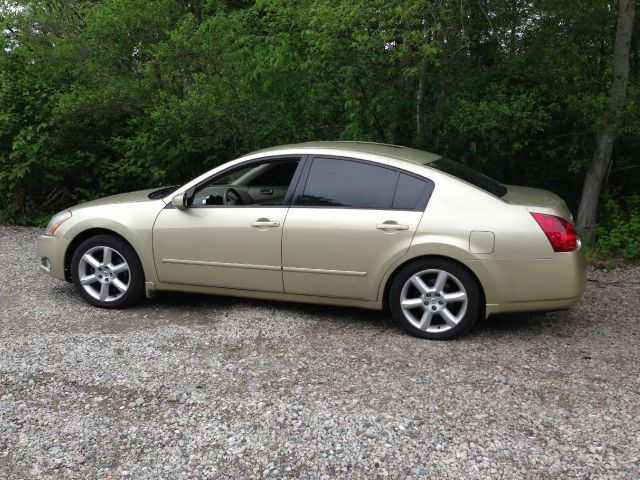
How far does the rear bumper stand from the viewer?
496 cm

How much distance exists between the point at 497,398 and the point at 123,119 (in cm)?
824

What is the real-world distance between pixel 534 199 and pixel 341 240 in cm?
155

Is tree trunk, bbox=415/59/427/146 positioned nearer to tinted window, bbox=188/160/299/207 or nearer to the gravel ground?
tinted window, bbox=188/160/299/207

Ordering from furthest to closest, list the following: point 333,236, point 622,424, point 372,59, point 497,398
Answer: point 372,59 → point 333,236 → point 497,398 → point 622,424

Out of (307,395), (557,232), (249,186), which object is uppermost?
(249,186)

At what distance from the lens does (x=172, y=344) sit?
16.7 feet

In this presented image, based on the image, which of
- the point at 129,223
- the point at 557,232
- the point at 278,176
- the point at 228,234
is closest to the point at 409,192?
the point at 557,232

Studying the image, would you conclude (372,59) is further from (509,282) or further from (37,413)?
(37,413)

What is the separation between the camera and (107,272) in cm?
602

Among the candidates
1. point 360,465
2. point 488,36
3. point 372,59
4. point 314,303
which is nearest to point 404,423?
point 360,465

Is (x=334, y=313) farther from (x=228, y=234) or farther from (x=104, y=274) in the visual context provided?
→ (x=104, y=274)

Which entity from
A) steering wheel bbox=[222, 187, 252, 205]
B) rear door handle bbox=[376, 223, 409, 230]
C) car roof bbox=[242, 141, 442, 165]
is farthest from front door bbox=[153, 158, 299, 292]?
rear door handle bbox=[376, 223, 409, 230]

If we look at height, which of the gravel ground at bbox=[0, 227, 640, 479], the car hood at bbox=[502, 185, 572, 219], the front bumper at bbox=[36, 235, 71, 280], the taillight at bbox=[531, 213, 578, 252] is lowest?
the gravel ground at bbox=[0, 227, 640, 479]

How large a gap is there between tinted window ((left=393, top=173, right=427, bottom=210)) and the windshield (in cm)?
25
